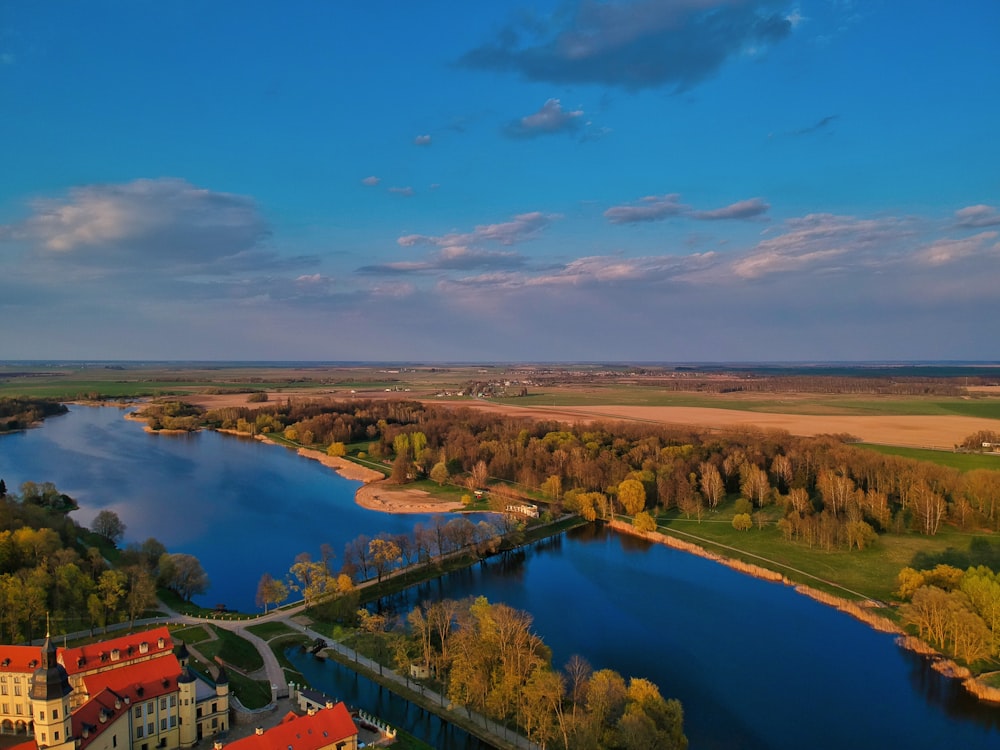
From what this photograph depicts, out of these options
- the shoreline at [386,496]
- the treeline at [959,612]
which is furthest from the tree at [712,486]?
the treeline at [959,612]

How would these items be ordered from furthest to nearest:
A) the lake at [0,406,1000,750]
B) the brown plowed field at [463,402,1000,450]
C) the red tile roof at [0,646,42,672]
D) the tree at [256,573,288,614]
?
the brown plowed field at [463,402,1000,450]
the tree at [256,573,288,614]
the lake at [0,406,1000,750]
the red tile roof at [0,646,42,672]

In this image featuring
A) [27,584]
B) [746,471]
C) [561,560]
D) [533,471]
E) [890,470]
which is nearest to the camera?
[27,584]

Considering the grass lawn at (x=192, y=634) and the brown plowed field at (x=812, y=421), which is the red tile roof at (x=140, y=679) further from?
the brown plowed field at (x=812, y=421)

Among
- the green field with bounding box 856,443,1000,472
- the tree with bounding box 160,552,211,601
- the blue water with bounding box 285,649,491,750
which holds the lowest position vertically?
the blue water with bounding box 285,649,491,750

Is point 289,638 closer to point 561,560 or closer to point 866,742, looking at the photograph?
point 561,560

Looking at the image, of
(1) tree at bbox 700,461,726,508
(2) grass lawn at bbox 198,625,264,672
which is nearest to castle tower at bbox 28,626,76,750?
(2) grass lawn at bbox 198,625,264,672

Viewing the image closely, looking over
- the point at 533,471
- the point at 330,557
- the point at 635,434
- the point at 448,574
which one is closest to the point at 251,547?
the point at 330,557

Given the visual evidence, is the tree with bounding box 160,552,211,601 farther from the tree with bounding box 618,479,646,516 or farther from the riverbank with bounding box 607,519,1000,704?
the tree with bounding box 618,479,646,516
